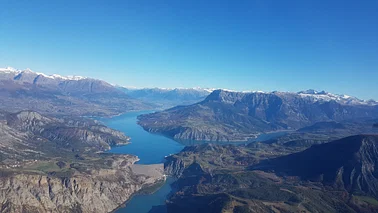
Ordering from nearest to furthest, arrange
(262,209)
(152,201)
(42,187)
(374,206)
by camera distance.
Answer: (262,209) < (42,187) < (374,206) < (152,201)

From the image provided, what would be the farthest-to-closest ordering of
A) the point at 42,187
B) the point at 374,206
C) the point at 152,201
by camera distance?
the point at 152,201, the point at 374,206, the point at 42,187

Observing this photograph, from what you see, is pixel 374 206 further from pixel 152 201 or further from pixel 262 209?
pixel 152 201

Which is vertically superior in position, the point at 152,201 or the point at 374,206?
the point at 374,206

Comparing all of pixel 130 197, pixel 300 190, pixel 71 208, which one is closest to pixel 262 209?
pixel 300 190

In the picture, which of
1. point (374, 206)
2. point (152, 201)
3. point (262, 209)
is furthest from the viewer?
point (152, 201)

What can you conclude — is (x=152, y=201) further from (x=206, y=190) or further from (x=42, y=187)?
(x=42, y=187)

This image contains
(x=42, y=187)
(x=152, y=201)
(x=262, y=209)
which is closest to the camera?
(x=262, y=209)

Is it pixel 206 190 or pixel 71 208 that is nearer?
pixel 71 208

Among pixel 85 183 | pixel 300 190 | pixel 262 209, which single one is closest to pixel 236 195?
pixel 262 209

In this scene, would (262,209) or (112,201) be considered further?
(112,201)
